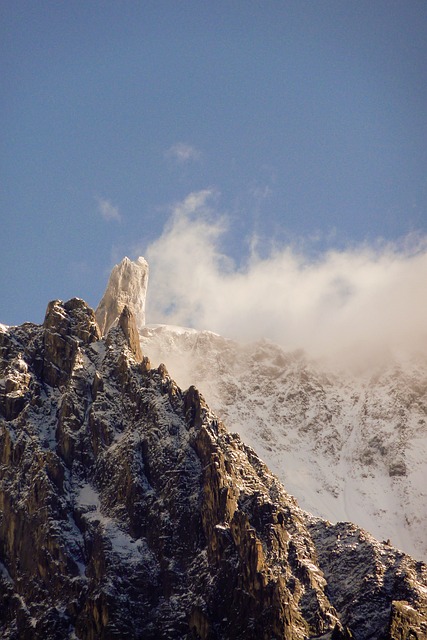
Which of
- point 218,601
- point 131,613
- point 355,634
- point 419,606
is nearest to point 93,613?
point 131,613

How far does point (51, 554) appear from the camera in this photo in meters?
198

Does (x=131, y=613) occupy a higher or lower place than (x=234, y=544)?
lower

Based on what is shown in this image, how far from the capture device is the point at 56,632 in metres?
188

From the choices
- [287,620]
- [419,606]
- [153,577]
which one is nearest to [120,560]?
[153,577]

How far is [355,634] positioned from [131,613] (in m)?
38.4

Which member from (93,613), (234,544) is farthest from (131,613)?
(234,544)

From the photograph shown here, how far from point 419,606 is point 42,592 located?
65944 millimetres

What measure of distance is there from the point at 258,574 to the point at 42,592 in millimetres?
37317

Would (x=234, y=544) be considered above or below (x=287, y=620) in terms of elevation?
above

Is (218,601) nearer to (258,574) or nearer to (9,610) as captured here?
(258,574)

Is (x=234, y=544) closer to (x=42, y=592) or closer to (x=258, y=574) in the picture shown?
(x=258, y=574)

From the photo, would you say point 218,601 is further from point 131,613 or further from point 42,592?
point 42,592

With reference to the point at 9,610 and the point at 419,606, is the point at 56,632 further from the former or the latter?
the point at 419,606

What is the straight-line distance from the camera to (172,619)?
19162 cm
